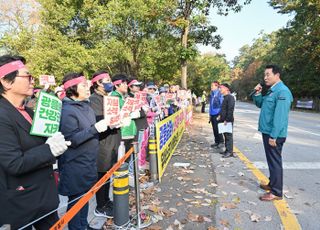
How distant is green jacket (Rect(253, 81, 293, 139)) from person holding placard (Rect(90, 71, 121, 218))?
2456mm

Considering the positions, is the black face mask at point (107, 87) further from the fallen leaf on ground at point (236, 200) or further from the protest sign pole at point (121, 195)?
the fallen leaf on ground at point (236, 200)

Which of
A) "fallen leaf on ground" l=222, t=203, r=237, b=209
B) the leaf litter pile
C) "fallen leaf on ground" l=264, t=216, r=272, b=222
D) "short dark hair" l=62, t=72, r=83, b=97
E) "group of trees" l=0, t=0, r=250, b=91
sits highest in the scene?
"group of trees" l=0, t=0, r=250, b=91

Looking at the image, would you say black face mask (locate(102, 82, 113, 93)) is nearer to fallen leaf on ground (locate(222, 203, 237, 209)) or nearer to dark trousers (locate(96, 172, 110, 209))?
dark trousers (locate(96, 172, 110, 209))

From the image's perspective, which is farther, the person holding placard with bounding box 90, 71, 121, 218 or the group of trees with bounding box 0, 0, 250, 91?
the group of trees with bounding box 0, 0, 250, 91

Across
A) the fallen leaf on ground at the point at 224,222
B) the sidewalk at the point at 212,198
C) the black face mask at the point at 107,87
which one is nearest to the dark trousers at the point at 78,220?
the sidewalk at the point at 212,198

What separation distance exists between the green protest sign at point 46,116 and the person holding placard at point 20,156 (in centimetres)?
8

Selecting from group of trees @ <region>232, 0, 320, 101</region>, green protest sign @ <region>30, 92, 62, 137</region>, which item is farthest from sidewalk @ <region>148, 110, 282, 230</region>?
group of trees @ <region>232, 0, 320, 101</region>

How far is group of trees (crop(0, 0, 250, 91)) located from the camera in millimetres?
16750

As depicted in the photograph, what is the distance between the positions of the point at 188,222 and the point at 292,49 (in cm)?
3244

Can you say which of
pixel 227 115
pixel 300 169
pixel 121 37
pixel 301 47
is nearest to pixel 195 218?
pixel 300 169

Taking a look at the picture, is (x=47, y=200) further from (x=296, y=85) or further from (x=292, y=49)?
(x=296, y=85)

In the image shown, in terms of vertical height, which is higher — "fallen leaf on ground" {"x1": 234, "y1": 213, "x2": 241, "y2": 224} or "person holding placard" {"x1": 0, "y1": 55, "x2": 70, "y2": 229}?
"person holding placard" {"x1": 0, "y1": 55, "x2": 70, "y2": 229}

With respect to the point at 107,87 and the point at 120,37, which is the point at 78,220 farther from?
the point at 120,37

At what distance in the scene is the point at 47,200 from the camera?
2.21 meters
